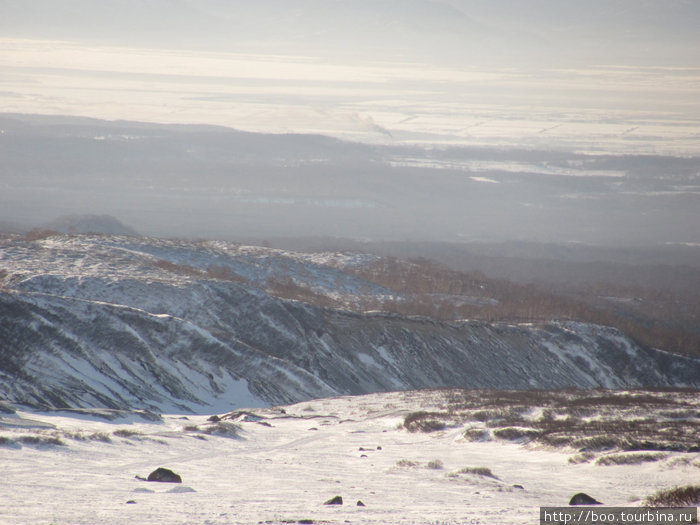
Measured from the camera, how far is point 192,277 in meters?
74.6

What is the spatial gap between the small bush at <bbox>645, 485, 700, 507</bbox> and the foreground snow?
37.4 inches

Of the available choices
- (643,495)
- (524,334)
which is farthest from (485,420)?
(524,334)

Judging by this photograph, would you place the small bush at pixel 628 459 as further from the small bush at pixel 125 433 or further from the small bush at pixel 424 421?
the small bush at pixel 125 433

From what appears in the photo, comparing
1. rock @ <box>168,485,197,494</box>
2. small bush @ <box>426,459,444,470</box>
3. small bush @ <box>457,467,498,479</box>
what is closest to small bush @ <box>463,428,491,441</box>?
small bush @ <box>426,459,444,470</box>

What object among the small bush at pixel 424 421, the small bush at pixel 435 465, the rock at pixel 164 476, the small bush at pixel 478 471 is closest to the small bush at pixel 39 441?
the rock at pixel 164 476

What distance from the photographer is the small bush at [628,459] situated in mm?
23734

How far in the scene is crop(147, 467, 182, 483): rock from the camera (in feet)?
66.3

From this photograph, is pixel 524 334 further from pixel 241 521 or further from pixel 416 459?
pixel 241 521

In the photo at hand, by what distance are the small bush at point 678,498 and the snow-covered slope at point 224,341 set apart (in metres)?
33.8

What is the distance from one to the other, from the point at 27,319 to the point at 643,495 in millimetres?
42779

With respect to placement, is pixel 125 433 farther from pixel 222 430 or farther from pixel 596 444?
pixel 596 444

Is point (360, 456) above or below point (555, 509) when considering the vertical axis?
below

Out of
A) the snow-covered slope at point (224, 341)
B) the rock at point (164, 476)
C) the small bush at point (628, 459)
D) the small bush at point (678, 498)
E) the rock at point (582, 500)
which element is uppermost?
the small bush at point (678, 498)

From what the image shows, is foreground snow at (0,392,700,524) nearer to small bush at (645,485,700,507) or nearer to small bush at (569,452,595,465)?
small bush at (569,452,595,465)
